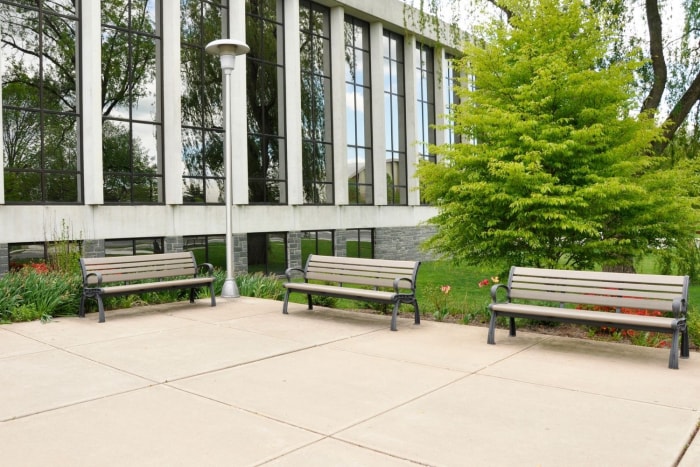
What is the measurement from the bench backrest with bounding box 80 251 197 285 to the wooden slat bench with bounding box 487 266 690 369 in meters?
5.70

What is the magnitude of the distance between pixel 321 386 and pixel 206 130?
48.0 ft

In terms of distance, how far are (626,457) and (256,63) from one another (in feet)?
60.9

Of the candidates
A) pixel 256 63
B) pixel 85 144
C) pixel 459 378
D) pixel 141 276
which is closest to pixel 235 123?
pixel 256 63

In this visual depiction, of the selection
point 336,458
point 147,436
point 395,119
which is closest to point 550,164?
point 336,458

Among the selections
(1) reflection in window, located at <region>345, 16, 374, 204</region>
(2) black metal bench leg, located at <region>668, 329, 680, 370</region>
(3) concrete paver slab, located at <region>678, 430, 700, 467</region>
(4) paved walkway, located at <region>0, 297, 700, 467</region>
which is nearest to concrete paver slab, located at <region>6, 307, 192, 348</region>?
(4) paved walkway, located at <region>0, 297, 700, 467</region>

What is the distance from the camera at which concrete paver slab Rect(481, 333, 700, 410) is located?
519 cm

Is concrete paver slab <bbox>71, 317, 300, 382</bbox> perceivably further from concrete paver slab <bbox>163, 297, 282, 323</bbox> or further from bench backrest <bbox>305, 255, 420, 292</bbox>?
bench backrest <bbox>305, 255, 420, 292</bbox>

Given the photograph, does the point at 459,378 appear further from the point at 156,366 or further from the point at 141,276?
the point at 141,276

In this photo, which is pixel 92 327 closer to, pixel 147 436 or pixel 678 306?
pixel 147 436

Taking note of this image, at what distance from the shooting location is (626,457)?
3.77 metres

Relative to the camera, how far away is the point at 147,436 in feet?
13.5

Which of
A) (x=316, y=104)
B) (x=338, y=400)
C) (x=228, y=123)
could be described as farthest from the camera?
(x=316, y=104)

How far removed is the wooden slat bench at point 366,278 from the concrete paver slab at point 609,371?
A: 6.51 feet

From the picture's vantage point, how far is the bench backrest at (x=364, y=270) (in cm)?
872
